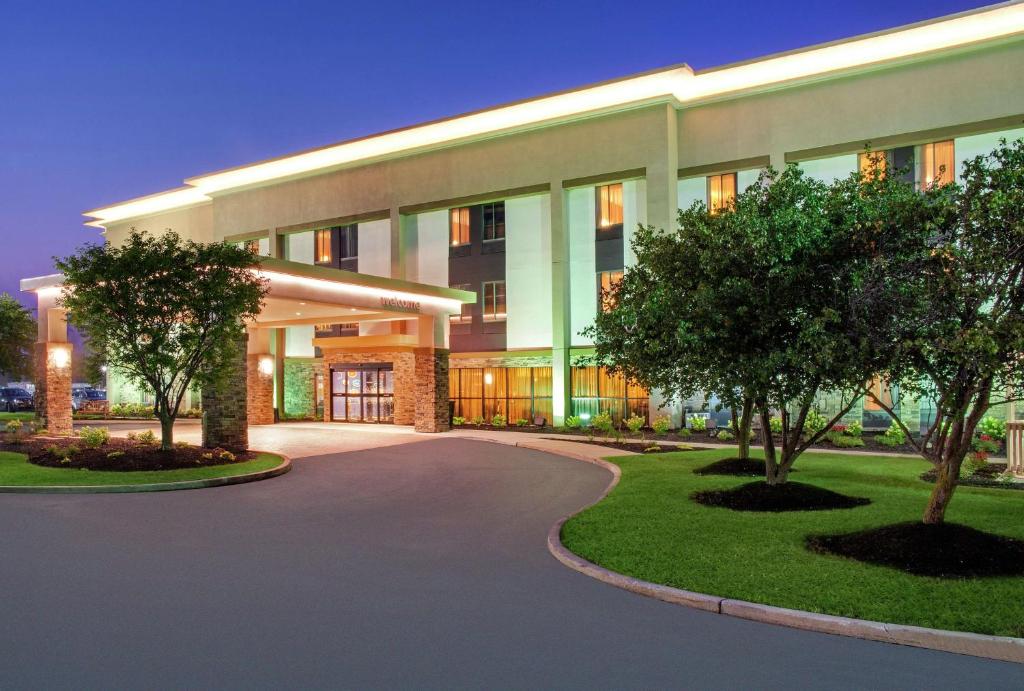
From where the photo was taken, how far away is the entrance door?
111 feet

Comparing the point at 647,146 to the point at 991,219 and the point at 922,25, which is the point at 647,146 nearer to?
the point at 922,25

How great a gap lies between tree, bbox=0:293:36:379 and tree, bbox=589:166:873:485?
1409 inches

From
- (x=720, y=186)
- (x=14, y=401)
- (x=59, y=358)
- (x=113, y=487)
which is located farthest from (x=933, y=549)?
(x=14, y=401)

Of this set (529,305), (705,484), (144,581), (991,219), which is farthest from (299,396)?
(991,219)

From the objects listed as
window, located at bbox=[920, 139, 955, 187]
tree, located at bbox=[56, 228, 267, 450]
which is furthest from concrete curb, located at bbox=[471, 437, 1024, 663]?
window, located at bbox=[920, 139, 955, 187]

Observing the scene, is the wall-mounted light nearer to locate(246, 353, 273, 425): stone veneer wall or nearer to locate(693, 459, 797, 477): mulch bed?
locate(246, 353, 273, 425): stone veneer wall

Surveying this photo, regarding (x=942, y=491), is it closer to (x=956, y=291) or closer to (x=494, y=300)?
(x=956, y=291)

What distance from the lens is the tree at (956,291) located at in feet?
25.0

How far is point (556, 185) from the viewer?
3055 centimetres

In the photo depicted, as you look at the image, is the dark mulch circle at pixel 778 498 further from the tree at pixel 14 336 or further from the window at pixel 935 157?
the tree at pixel 14 336

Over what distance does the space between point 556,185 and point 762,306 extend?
21.4 meters

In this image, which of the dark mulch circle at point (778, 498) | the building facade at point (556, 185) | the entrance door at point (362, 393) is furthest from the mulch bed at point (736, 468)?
the entrance door at point (362, 393)

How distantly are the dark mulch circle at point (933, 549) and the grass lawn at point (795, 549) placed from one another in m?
0.27

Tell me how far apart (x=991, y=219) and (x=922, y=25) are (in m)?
19.7
